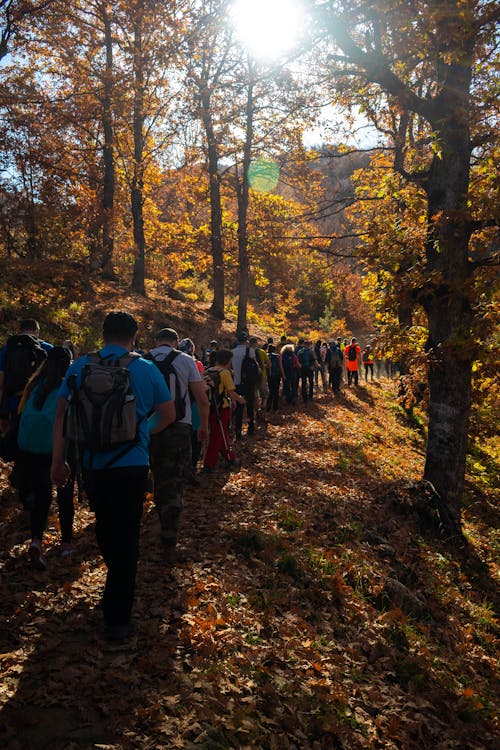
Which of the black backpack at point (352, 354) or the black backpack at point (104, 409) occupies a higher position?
the black backpack at point (104, 409)

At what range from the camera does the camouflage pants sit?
539cm

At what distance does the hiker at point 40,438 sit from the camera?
4844 mm

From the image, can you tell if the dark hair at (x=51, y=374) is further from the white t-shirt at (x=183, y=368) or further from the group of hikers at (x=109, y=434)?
the white t-shirt at (x=183, y=368)

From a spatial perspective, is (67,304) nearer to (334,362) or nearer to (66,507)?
(334,362)

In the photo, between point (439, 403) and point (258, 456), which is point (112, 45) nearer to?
A: point (258, 456)

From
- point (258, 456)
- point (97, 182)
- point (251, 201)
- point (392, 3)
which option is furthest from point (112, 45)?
point (258, 456)

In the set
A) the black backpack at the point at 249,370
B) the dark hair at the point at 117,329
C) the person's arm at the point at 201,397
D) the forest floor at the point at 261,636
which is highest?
the dark hair at the point at 117,329

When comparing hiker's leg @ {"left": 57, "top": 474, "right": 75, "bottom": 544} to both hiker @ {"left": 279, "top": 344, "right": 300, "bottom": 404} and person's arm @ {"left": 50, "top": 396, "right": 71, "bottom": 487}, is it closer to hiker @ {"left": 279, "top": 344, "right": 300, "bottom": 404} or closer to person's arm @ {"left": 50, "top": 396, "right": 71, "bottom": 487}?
person's arm @ {"left": 50, "top": 396, "right": 71, "bottom": 487}

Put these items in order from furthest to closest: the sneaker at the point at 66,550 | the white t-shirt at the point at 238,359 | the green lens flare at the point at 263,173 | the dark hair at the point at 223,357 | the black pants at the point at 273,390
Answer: the green lens flare at the point at 263,173 → the black pants at the point at 273,390 → the white t-shirt at the point at 238,359 → the dark hair at the point at 223,357 → the sneaker at the point at 66,550

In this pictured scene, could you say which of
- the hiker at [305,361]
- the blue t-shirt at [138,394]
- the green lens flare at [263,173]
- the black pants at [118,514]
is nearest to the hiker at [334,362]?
the hiker at [305,361]

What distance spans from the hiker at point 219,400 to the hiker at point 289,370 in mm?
6237

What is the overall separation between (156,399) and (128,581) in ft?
4.52

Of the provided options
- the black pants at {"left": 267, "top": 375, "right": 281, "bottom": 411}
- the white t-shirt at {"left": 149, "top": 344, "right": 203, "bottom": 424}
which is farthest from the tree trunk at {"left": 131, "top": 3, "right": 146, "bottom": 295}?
the white t-shirt at {"left": 149, "top": 344, "right": 203, "bottom": 424}

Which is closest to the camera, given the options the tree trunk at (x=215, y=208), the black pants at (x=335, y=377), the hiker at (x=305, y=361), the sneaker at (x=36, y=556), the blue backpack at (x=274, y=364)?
the sneaker at (x=36, y=556)
